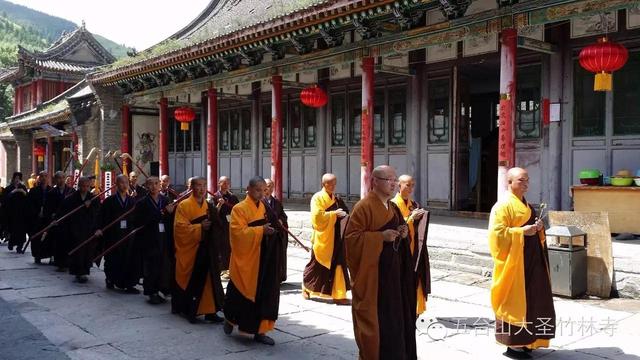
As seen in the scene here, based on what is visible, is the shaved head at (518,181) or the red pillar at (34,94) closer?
the shaved head at (518,181)

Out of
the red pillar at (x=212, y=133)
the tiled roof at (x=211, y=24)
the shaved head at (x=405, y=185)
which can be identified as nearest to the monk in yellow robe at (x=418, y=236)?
the shaved head at (x=405, y=185)

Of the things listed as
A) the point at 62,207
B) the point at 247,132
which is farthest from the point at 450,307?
Result: the point at 247,132

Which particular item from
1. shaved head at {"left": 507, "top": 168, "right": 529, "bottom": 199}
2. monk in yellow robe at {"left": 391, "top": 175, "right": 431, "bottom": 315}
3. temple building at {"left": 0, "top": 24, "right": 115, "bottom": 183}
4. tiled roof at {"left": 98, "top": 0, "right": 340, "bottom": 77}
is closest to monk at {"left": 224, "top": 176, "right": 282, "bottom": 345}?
monk in yellow robe at {"left": 391, "top": 175, "right": 431, "bottom": 315}

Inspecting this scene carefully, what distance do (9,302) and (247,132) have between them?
33.0 feet

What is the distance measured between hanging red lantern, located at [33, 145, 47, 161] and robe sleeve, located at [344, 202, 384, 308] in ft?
85.5

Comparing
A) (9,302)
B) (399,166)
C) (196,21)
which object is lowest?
(9,302)

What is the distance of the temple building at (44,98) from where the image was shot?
2488cm

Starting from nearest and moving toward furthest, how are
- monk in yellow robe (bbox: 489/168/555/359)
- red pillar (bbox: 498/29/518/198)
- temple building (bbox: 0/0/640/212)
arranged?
monk in yellow robe (bbox: 489/168/555/359) < red pillar (bbox: 498/29/518/198) < temple building (bbox: 0/0/640/212)

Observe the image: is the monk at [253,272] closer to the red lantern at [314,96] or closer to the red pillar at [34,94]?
the red lantern at [314,96]

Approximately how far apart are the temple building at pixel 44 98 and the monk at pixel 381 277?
2022 centimetres

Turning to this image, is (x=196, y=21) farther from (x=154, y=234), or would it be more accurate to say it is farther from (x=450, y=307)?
(x=450, y=307)

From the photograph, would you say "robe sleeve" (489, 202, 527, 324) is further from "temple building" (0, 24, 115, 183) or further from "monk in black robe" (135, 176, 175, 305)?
"temple building" (0, 24, 115, 183)

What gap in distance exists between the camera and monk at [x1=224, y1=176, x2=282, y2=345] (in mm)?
5129

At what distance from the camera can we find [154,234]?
6.99m
